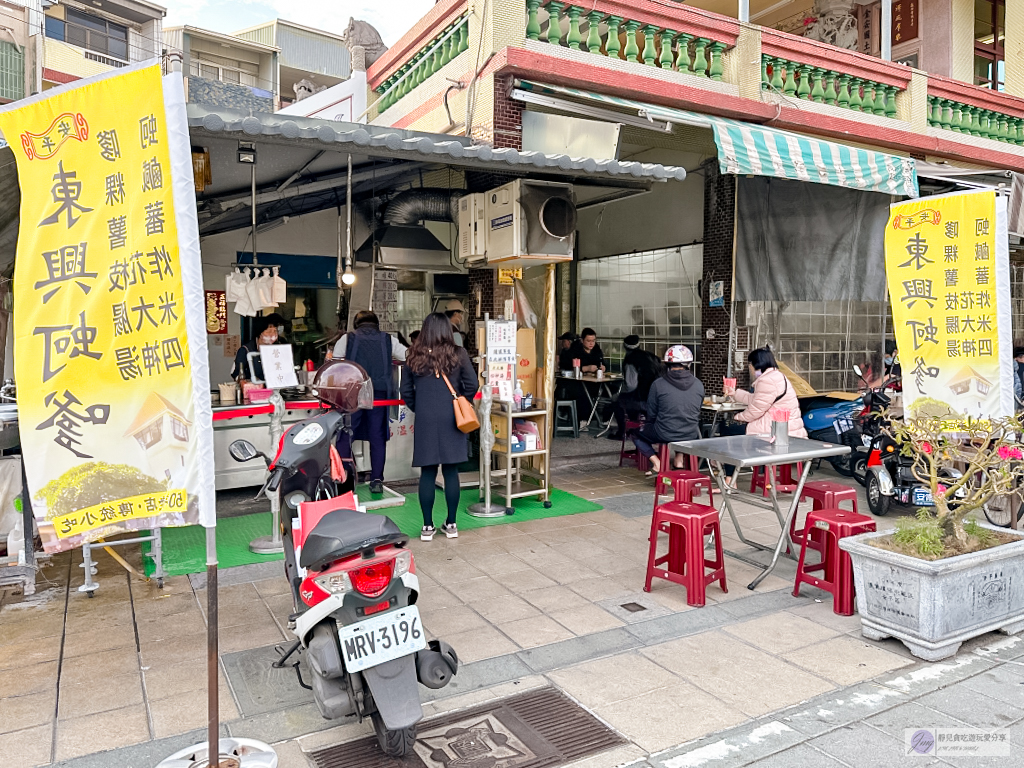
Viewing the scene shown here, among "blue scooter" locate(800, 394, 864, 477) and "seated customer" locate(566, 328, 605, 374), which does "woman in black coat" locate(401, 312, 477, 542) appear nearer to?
"blue scooter" locate(800, 394, 864, 477)

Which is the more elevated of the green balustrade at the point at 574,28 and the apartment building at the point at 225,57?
the apartment building at the point at 225,57

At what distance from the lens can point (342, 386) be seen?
15.7ft

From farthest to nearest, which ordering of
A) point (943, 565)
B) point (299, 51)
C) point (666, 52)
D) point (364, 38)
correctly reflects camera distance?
1. point (299, 51)
2. point (364, 38)
3. point (666, 52)
4. point (943, 565)

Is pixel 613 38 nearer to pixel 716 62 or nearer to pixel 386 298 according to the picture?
pixel 716 62

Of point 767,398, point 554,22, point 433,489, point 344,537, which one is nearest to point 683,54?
point 554,22

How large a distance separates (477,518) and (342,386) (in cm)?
270

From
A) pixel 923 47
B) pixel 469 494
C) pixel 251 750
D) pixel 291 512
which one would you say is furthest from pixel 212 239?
pixel 923 47

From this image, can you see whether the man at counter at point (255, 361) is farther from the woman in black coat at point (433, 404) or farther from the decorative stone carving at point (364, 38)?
the decorative stone carving at point (364, 38)

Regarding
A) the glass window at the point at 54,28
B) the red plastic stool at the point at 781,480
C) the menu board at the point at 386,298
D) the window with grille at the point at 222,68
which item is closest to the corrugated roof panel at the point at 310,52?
the window with grille at the point at 222,68

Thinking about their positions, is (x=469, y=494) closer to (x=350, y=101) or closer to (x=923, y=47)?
(x=350, y=101)

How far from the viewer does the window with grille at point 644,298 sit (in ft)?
38.9

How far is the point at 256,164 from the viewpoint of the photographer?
6.94m

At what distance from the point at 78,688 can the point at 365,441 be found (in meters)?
4.54

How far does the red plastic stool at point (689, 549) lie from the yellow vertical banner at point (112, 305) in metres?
3.08
